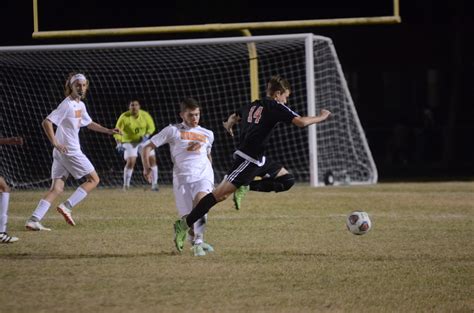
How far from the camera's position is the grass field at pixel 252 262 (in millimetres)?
7199

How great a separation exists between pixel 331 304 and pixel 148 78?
15.9 meters

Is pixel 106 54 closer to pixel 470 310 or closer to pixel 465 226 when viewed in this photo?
pixel 465 226

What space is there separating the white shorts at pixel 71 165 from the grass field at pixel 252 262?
0.66 m

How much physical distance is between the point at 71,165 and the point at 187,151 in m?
2.91

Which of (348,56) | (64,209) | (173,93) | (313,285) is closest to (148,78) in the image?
(173,93)

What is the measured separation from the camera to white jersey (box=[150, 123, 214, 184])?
9961 millimetres

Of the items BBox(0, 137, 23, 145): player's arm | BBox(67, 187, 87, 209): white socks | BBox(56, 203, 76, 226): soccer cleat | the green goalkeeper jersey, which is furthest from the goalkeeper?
BBox(0, 137, 23, 145): player's arm

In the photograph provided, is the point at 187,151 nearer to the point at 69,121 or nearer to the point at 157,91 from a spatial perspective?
the point at 69,121

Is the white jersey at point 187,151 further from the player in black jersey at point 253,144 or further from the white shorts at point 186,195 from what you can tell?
the player in black jersey at point 253,144

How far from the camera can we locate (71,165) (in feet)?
40.9

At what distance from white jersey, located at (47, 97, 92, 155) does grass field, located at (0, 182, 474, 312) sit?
3.37ft

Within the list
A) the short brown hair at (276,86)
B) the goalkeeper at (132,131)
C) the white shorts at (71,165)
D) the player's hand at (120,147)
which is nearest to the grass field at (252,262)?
the white shorts at (71,165)

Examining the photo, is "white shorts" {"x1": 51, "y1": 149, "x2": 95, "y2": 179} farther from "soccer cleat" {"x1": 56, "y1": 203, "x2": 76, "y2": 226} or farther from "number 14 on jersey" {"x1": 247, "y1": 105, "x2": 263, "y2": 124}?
"number 14 on jersey" {"x1": 247, "y1": 105, "x2": 263, "y2": 124}

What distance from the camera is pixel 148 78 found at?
22.5 metres
